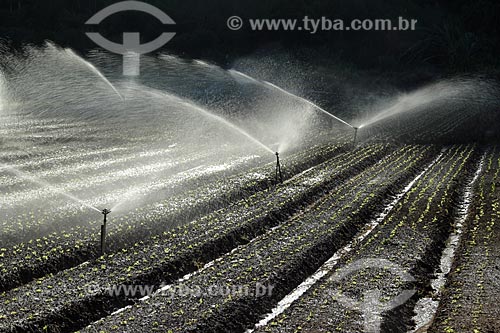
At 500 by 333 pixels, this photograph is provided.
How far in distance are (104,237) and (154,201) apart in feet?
15.8

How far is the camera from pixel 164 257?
1438cm

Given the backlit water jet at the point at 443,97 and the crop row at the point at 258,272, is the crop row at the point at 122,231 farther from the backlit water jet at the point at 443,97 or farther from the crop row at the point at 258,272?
the backlit water jet at the point at 443,97

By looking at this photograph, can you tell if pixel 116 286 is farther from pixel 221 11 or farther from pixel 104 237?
pixel 221 11

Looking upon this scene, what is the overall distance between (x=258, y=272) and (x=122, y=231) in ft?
14.8

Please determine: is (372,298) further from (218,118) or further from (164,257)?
(218,118)

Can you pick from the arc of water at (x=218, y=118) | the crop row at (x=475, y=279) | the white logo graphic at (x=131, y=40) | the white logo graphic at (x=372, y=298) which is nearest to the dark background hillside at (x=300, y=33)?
the white logo graphic at (x=131, y=40)

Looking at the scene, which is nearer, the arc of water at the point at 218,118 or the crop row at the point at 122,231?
the crop row at the point at 122,231

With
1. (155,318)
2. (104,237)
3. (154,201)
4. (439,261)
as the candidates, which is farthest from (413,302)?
(154,201)

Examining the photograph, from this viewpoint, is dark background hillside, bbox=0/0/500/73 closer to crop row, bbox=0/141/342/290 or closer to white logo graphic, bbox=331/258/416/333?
crop row, bbox=0/141/342/290

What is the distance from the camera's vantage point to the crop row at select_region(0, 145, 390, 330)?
11.8 m

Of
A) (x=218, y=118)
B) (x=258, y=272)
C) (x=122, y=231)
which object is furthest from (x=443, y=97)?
(x=258, y=272)
